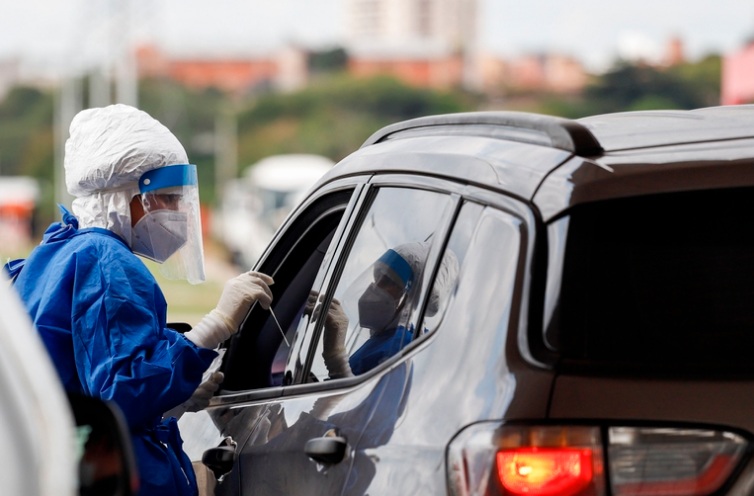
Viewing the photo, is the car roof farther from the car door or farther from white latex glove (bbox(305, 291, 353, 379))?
white latex glove (bbox(305, 291, 353, 379))

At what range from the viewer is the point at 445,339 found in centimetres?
255

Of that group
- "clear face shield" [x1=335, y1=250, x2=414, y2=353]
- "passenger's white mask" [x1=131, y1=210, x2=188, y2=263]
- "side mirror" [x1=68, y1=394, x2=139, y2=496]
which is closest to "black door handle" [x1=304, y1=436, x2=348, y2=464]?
"clear face shield" [x1=335, y1=250, x2=414, y2=353]

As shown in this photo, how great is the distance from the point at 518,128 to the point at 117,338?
1148 millimetres

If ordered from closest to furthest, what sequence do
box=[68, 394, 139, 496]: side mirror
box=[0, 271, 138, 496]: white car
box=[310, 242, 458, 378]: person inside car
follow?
box=[0, 271, 138, 496]: white car < box=[68, 394, 139, 496]: side mirror < box=[310, 242, 458, 378]: person inside car

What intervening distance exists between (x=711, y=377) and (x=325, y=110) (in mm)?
95158

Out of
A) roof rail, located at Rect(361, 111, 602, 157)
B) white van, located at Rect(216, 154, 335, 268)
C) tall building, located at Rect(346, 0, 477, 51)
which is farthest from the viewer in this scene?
tall building, located at Rect(346, 0, 477, 51)

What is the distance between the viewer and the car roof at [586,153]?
243 cm

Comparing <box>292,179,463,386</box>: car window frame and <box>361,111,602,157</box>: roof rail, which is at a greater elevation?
<box>361,111,602,157</box>: roof rail

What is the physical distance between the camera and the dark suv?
7.48 feet

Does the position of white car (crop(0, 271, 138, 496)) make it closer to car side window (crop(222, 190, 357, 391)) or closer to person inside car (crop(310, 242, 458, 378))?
person inside car (crop(310, 242, 458, 378))

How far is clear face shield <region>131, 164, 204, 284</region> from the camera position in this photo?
3875 mm

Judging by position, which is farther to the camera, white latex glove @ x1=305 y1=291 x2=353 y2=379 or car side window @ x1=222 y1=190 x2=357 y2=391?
car side window @ x1=222 y1=190 x2=357 y2=391

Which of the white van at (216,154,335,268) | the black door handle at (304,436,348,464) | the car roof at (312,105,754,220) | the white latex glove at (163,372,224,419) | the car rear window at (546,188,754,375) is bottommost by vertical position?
the white van at (216,154,335,268)

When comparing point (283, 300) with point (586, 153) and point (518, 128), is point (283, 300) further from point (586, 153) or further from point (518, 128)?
point (586, 153)
